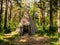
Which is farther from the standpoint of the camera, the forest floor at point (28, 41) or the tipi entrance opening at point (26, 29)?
the tipi entrance opening at point (26, 29)

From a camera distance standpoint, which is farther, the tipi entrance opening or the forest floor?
the tipi entrance opening

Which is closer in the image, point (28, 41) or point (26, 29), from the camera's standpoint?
point (28, 41)

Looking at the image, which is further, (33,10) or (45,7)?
(33,10)

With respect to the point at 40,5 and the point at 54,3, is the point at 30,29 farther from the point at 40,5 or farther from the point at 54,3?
the point at 40,5

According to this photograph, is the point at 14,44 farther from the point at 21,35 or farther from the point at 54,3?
the point at 54,3

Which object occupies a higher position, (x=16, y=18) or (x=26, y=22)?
(x=26, y=22)

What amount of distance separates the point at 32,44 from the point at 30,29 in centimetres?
563

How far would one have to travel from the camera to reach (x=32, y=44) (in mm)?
14602

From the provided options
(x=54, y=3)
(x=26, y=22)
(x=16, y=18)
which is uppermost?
(x=54, y=3)

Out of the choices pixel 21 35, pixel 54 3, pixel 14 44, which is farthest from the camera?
pixel 54 3

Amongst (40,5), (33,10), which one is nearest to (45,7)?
(40,5)

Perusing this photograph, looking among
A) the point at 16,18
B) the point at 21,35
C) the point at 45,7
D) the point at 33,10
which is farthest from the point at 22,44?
the point at 16,18

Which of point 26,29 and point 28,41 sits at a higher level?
point 26,29

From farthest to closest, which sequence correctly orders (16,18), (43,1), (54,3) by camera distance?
1. (16,18)
2. (43,1)
3. (54,3)
